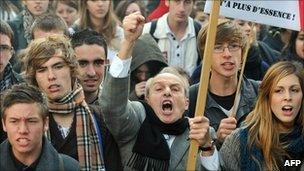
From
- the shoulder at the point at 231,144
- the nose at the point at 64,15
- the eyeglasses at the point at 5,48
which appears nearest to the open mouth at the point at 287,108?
the shoulder at the point at 231,144

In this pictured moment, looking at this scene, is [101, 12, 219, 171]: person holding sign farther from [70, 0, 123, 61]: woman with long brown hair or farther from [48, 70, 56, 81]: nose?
[70, 0, 123, 61]: woman with long brown hair

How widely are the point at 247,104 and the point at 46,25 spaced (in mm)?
1884

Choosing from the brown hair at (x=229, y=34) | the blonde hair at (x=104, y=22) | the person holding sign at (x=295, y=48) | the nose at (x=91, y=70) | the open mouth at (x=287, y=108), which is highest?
the blonde hair at (x=104, y=22)

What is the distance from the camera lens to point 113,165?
667 cm

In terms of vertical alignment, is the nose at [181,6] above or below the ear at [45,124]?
above

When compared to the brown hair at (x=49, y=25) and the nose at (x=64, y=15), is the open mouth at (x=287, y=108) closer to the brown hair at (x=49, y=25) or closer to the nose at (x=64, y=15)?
the brown hair at (x=49, y=25)

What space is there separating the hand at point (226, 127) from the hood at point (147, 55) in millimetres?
1419

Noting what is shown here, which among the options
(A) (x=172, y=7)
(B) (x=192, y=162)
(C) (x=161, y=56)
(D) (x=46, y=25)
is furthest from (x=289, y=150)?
(A) (x=172, y=7)

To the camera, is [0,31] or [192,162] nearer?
[192,162]

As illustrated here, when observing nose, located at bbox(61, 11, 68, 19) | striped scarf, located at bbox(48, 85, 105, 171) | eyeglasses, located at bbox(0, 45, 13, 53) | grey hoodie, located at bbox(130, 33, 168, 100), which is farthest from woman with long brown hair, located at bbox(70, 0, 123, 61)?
striped scarf, located at bbox(48, 85, 105, 171)

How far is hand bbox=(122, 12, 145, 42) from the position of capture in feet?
21.1

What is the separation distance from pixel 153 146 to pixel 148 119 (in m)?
0.24

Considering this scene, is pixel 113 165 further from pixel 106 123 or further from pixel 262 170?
pixel 262 170

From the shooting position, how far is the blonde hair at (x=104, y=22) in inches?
379
